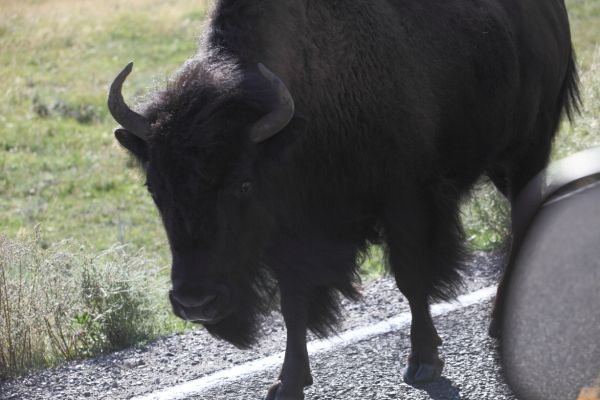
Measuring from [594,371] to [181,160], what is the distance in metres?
2.29

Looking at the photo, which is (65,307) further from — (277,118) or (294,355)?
(277,118)

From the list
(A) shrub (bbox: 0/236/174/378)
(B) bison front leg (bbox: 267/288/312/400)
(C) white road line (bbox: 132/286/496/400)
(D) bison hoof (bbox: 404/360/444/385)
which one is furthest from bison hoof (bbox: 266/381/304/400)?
(A) shrub (bbox: 0/236/174/378)

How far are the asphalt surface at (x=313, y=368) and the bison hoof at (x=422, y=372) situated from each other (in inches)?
1.6

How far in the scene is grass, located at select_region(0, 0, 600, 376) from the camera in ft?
19.2

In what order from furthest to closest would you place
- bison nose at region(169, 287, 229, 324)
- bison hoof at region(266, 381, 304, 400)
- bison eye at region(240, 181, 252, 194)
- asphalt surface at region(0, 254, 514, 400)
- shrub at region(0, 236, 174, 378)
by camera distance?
shrub at region(0, 236, 174, 378), asphalt surface at region(0, 254, 514, 400), bison hoof at region(266, 381, 304, 400), bison eye at region(240, 181, 252, 194), bison nose at region(169, 287, 229, 324)

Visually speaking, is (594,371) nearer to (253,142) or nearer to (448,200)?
(253,142)

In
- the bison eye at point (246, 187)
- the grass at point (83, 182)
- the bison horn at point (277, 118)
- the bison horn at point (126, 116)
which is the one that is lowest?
the grass at point (83, 182)

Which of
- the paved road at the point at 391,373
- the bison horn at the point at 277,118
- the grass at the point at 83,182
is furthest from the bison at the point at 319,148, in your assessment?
the grass at the point at 83,182

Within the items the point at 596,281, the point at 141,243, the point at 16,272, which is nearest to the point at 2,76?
the point at 141,243

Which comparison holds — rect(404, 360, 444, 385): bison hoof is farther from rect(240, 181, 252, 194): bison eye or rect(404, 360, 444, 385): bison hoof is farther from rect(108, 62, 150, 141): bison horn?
rect(108, 62, 150, 141): bison horn

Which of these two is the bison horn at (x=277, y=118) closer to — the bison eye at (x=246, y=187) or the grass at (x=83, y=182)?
the bison eye at (x=246, y=187)

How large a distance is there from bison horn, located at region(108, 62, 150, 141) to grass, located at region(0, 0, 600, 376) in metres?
0.28

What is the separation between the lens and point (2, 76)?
1708cm

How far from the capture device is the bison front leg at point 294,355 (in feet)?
15.5
